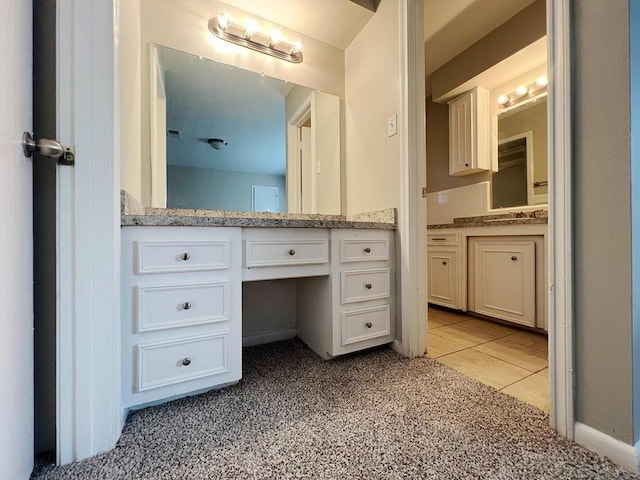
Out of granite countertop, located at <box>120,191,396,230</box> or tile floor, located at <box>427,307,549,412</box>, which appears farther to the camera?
tile floor, located at <box>427,307,549,412</box>

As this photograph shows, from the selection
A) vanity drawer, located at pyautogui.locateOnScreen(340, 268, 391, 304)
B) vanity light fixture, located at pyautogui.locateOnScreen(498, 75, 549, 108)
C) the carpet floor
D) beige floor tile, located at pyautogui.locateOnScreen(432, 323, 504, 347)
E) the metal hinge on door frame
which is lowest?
beige floor tile, located at pyautogui.locateOnScreen(432, 323, 504, 347)

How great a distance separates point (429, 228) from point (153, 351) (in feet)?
7.97

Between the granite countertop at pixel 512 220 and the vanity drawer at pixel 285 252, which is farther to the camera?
the granite countertop at pixel 512 220

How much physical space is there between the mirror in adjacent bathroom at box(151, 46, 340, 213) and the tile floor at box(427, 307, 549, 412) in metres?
1.20

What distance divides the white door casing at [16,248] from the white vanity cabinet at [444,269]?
259 cm

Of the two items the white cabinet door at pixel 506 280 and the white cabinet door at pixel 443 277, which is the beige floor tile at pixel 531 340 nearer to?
the white cabinet door at pixel 506 280

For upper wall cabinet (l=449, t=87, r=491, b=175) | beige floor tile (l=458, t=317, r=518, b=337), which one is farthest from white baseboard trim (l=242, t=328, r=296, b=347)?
upper wall cabinet (l=449, t=87, r=491, b=175)

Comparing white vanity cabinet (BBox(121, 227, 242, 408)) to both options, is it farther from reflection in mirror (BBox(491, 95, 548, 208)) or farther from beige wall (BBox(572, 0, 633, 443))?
reflection in mirror (BBox(491, 95, 548, 208))

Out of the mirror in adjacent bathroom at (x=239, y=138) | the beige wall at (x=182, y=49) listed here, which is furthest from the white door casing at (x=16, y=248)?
the mirror in adjacent bathroom at (x=239, y=138)

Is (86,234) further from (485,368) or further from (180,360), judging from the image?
(485,368)

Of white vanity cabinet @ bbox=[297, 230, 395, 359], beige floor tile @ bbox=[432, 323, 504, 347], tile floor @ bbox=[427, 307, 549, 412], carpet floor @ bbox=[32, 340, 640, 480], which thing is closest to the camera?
carpet floor @ bbox=[32, 340, 640, 480]

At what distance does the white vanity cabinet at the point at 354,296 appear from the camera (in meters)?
1.41

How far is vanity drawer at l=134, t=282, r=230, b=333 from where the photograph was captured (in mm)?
972

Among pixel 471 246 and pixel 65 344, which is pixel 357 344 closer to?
pixel 65 344
